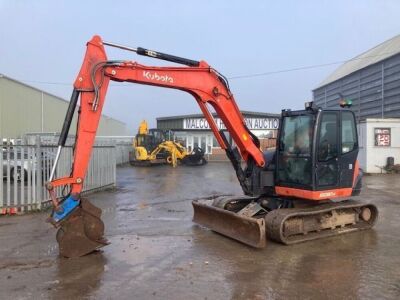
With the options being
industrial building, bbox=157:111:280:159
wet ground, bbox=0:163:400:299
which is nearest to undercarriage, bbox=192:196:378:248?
wet ground, bbox=0:163:400:299

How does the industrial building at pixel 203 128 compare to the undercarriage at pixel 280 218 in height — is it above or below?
above

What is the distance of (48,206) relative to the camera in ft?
40.4

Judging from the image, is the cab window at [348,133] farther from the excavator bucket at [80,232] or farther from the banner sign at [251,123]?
the banner sign at [251,123]

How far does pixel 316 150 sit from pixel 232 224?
210 cm

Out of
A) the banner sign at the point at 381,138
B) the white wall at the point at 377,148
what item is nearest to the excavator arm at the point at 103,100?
the white wall at the point at 377,148

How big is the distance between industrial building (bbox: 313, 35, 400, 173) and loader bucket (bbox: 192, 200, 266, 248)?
11852 millimetres

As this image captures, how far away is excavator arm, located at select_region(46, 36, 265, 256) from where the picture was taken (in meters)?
7.28

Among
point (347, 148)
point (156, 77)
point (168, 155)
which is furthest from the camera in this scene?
point (168, 155)

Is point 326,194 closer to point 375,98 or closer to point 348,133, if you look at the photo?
point 348,133

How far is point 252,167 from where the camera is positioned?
966 cm

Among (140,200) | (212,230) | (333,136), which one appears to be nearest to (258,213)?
(212,230)

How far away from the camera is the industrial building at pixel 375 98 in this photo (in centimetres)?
2412

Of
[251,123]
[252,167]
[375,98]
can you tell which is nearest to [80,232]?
[252,167]

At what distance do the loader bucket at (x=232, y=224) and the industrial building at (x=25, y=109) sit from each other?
59.1 ft
